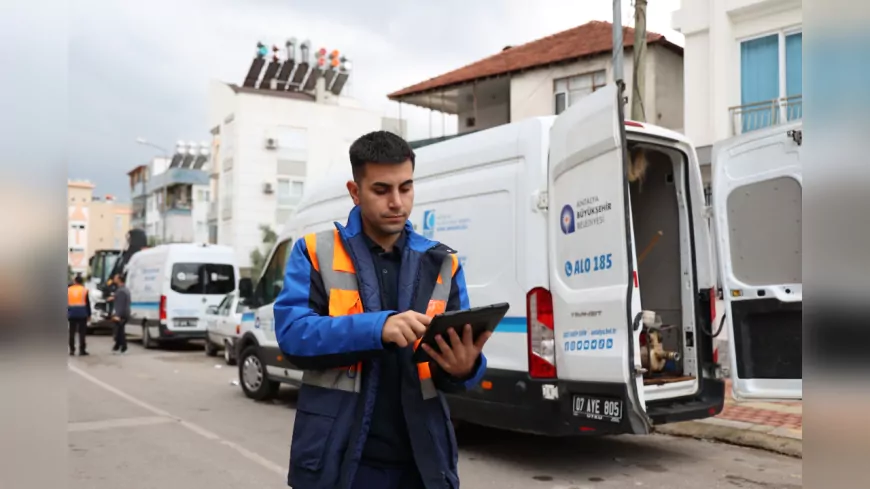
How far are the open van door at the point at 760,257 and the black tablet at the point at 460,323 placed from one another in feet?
14.9

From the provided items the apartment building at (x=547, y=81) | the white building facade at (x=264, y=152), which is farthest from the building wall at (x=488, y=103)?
the white building facade at (x=264, y=152)

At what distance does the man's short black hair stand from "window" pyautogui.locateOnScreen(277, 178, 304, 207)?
4329cm

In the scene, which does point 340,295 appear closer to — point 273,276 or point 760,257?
point 760,257

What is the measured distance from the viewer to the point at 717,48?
49.6 ft

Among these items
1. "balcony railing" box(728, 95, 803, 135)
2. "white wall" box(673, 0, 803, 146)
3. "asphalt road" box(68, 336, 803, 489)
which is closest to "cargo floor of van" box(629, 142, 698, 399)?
"asphalt road" box(68, 336, 803, 489)

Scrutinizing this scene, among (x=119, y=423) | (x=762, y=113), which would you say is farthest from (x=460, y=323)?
(x=762, y=113)

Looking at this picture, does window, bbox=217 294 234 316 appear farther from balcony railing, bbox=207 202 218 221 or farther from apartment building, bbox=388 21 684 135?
balcony railing, bbox=207 202 218 221

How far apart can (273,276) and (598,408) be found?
524 centimetres

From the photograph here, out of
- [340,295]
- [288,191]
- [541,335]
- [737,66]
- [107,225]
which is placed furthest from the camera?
[107,225]

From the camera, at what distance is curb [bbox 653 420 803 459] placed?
665 centimetres

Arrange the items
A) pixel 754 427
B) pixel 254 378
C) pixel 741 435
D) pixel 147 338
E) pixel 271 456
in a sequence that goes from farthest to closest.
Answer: pixel 147 338
pixel 254 378
pixel 754 427
pixel 741 435
pixel 271 456

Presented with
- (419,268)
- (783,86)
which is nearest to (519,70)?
(783,86)

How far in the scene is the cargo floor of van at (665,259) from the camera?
6148mm

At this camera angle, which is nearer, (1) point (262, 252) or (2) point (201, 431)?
(2) point (201, 431)
